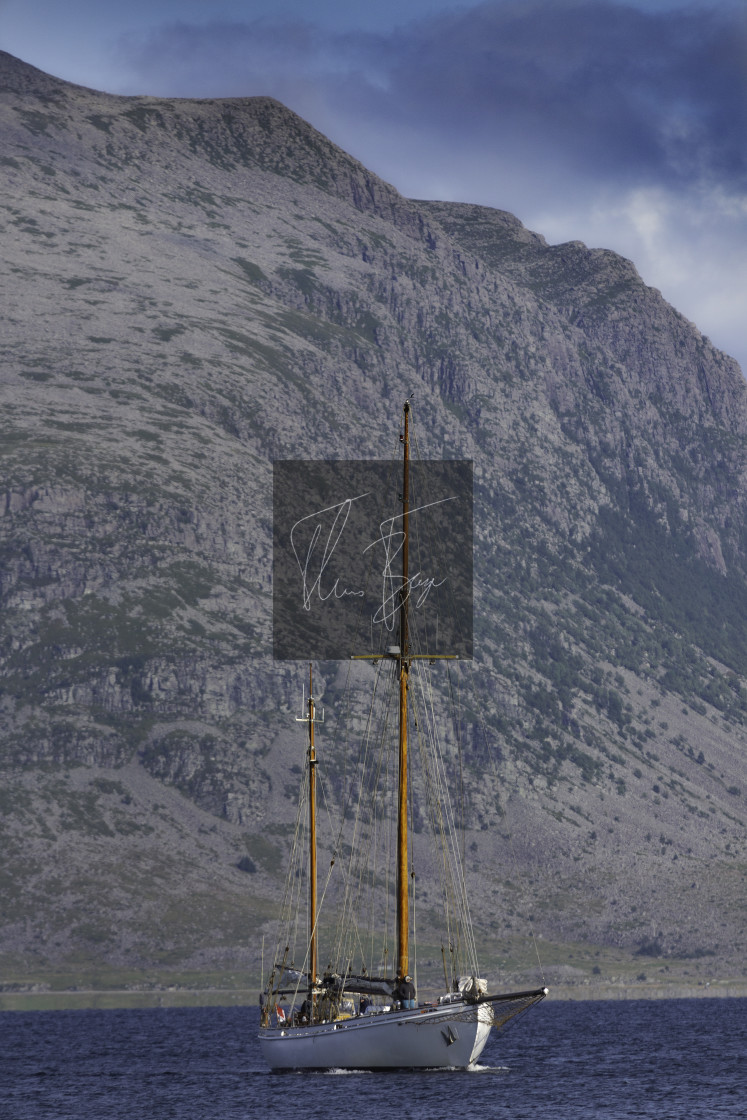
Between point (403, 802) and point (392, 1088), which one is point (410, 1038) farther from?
point (403, 802)

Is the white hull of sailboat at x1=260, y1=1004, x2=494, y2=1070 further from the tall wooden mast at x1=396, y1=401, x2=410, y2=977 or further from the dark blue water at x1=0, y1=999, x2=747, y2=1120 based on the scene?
the tall wooden mast at x1=396, y1=401, x2=410, y2=977

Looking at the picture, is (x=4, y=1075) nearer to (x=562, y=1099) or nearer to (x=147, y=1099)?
(x=147, y=1099)

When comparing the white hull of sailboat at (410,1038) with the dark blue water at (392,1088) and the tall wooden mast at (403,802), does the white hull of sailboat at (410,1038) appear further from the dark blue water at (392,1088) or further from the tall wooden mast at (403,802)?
the tall wooden mast at (403,802)

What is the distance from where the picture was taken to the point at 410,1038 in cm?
10362

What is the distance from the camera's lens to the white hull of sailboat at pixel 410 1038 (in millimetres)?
103250

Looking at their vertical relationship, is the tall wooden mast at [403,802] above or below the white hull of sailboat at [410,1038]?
above

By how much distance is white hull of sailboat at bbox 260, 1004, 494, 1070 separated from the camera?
10325cm

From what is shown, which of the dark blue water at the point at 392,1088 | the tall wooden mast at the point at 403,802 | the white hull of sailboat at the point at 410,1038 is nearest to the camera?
the white hull of sailboat at the point at 410,1038

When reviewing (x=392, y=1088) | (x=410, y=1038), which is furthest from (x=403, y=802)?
(x=392, y=1088)

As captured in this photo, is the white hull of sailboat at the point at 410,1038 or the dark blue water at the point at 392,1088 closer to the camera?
the white hull of sailboat at the point at 410,1038

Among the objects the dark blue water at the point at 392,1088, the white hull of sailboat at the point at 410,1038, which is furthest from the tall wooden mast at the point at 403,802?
the dark blue water at the point at 392,1088

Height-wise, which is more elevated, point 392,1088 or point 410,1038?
point 410,1038

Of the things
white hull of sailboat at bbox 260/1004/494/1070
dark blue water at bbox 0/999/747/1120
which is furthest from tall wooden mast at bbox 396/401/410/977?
dark blue water at bbox 0/999/747/1120

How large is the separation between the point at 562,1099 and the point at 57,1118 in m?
33.8
